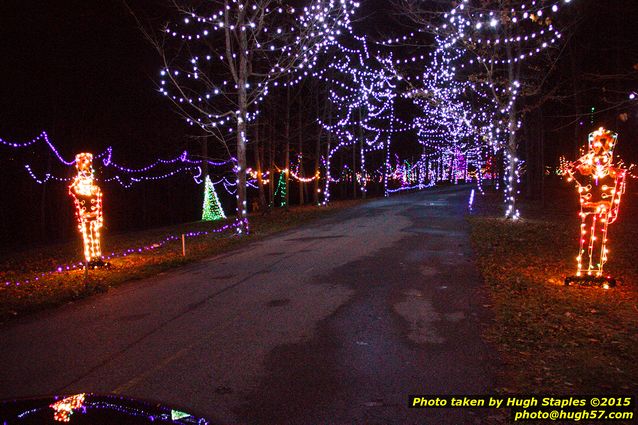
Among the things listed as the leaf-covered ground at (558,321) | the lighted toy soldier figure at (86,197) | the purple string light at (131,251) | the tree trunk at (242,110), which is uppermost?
the tree trunk at (242,110)

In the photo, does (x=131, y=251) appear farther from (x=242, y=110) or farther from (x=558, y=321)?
(x=558, y=321)

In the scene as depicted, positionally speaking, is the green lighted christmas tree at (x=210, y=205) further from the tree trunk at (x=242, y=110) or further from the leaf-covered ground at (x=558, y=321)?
the leaf-covered ground at (x=558, y=321)

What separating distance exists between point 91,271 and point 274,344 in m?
7.53

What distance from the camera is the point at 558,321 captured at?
6.90m

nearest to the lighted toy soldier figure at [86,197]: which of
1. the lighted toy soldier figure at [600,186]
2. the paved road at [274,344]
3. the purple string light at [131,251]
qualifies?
the purple string light at [131,251]

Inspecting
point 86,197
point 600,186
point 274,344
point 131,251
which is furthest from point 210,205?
point 274,344

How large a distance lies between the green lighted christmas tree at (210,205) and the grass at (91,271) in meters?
5.32

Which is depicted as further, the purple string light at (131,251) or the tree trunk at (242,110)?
the tree trunk at (242,110)

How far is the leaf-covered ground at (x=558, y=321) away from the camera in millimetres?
5004

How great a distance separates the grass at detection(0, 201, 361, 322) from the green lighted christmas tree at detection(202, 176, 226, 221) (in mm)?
5319

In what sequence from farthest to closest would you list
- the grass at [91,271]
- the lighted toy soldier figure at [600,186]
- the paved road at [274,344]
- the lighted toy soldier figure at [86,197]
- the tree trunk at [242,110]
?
the tree trunk at [242,110] → the lighted toy soldier figure at [86,197] → the grass at [91,271] → the lighted toy soldier figure at [600,186] → the paved road at [274,344]

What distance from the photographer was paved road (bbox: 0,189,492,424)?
187 inches

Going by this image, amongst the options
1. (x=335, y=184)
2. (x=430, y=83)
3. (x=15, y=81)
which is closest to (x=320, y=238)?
(x=15, y=81)

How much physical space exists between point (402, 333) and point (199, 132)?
Result: 26400mm
